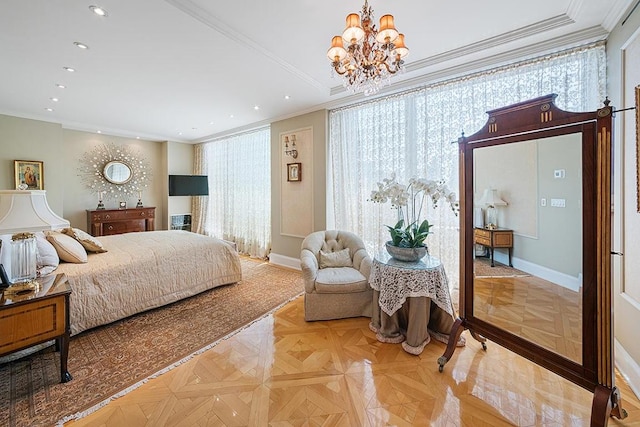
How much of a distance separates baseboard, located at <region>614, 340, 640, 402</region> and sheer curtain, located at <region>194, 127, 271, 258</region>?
181 inches

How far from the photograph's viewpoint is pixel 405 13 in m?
2.11

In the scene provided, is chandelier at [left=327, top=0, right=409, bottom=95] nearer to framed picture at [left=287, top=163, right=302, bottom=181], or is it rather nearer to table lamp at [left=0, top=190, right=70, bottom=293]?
table lamp at [left=0, top=190, right=70, bottom=293]

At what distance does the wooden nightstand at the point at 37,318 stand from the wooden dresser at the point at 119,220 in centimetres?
425

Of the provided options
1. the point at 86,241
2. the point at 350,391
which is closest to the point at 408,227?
the point at 350,391

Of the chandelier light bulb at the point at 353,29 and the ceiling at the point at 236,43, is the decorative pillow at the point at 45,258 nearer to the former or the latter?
the ceiling at the point at 236,43

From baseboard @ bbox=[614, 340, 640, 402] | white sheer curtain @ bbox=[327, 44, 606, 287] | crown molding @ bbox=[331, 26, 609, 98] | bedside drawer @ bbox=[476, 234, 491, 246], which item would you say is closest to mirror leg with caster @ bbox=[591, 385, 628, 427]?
baseboard @ bbox=[614, 340, 640, 402]

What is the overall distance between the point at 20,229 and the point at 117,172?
4.98 meters

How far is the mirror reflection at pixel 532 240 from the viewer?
4.75ft

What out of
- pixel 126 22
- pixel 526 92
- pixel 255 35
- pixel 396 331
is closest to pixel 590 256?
pixel 396 331

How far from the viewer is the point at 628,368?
1.83 meters

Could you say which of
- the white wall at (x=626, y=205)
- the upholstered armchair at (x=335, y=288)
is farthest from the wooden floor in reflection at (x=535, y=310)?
the upholstered armchair at (x=335, y=288)

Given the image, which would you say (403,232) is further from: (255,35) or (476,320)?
(255,35)

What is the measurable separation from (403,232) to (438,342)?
1.02 m

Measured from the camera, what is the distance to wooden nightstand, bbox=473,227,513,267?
1.81 m
